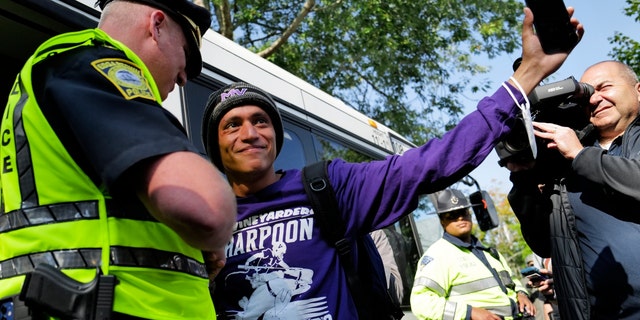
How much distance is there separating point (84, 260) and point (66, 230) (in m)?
0.07

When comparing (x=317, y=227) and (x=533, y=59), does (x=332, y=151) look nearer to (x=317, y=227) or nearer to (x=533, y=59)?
(x=317, y=227)

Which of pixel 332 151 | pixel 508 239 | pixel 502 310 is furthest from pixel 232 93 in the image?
pixel 508 239

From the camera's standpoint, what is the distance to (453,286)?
4469mm

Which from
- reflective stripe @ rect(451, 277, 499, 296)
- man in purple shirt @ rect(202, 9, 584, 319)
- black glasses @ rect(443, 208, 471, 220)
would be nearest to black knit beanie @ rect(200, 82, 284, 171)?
man in purple shirt @ rect(202, 9, 584, 319)

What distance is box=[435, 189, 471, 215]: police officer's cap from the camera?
507 centimetres

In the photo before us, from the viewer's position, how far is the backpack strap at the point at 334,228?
1.93 m

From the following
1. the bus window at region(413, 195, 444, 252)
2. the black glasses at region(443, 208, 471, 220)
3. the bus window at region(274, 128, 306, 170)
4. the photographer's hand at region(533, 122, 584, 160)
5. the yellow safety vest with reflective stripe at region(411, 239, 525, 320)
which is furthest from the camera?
the bus window at region(413, 195, 444, 252)

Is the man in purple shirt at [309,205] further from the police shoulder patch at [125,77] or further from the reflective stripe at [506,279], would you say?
the reflective stripe at [506,279]

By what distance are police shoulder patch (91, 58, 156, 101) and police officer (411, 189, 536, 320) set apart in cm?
351

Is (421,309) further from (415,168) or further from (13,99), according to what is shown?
(13,99)

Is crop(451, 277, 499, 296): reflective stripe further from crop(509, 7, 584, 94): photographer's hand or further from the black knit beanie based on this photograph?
crop(509, 7, 584, 94): photographer's hand

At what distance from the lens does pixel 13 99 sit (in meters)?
1.26

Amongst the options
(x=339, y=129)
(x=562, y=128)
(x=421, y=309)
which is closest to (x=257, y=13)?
(x=339, y=129)

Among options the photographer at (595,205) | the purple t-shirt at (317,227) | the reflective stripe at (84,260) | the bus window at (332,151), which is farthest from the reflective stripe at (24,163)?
the bus window at (332,151)
